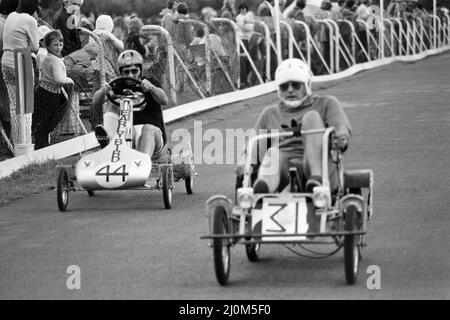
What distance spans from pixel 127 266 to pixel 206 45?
13.5 metres

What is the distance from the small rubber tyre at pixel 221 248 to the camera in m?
8.51

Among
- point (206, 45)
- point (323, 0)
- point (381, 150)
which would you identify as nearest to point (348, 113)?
point (206, 45)

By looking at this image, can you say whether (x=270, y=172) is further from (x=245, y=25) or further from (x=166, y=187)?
(x=245, y=25)

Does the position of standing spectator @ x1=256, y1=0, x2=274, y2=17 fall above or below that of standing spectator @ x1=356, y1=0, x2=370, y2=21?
below

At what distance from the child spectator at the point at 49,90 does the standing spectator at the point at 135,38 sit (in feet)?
10.4

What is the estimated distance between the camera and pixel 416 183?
13789mm

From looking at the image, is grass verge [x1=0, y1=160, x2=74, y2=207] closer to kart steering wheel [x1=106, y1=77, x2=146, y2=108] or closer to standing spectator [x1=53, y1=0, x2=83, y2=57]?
kart steering wheel [x1=106, y1=77, x2=146, y2=108]

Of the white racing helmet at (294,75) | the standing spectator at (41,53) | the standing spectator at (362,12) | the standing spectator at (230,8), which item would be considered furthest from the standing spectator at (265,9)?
the white racing helmet at (294,75)

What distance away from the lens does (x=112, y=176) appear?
1230 cm

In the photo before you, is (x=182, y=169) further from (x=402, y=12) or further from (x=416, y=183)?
(x=402, y=12)

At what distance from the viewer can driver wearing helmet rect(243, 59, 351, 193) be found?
937 centimetres

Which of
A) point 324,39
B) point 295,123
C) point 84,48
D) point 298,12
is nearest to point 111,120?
point 295,123

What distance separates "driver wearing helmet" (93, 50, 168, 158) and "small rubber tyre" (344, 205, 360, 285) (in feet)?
14.9

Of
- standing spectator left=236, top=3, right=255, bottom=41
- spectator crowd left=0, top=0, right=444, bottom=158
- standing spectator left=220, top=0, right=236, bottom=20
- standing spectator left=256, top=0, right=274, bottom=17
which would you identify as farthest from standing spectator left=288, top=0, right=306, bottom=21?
standing spectator left=236, top=3, right=255, bottom=41
